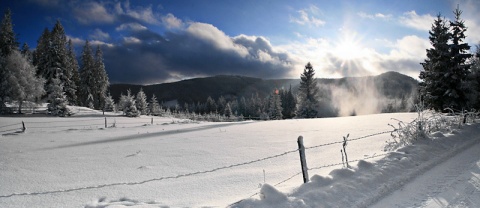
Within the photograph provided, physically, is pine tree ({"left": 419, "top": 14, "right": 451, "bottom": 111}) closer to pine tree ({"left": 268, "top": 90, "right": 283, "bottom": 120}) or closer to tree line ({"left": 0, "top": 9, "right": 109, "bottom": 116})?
pine tree ({"left": 268, "top": 90, "right": 283, "bottom": 120})

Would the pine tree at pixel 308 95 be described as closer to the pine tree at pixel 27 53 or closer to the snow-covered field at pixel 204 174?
the snow-covered field at pixel 204 174

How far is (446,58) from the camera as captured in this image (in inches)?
992

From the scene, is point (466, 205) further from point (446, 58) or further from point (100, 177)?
point (446, 58)

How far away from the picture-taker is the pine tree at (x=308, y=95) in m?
51.3

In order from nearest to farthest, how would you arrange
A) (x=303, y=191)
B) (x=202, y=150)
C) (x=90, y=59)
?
(x=303, y=191)
(x=202, y=150)
(x=90, y=59)

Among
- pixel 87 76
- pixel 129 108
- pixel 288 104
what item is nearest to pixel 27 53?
pixel 87 76

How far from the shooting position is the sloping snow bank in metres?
5.38

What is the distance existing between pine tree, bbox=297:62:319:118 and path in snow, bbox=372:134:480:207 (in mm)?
43436

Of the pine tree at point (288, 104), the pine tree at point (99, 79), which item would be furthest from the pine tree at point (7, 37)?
the pine tree at point (288, 104)

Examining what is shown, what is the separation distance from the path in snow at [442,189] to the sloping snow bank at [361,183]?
23 cm

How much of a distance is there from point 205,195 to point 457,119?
16.3 m

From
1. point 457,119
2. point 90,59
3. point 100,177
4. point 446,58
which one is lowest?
point 100,177

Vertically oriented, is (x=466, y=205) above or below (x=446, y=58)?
below

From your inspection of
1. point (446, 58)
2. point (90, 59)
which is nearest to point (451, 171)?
point (446, 58)
